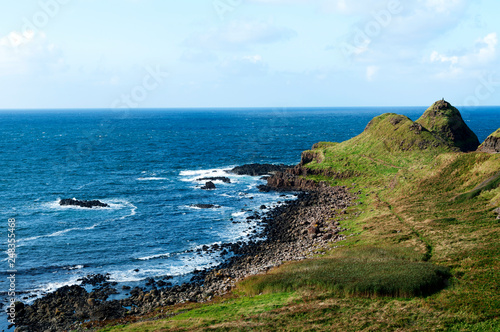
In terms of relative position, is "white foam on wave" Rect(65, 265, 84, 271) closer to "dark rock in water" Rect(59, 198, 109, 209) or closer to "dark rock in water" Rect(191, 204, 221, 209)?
"dark rock in water" Rect(59, 198, 109, 209)

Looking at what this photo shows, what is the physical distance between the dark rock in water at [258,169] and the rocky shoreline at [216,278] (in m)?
39.0

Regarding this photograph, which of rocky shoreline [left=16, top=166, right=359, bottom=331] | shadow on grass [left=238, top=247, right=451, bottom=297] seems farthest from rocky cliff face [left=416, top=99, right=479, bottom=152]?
shadow on grass [left=238, top=247, right=451, bottom=297]

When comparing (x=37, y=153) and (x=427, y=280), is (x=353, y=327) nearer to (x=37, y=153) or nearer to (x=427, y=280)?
(x=427, y=280)

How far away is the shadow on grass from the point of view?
148ft

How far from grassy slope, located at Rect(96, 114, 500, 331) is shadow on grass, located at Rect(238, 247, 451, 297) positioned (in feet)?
0.50

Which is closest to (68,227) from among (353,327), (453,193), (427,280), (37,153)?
(353,327)

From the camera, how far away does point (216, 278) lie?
2256 inches

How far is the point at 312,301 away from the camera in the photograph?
45.1 metres

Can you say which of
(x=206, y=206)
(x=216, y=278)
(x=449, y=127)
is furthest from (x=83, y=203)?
(x=449, y=127)

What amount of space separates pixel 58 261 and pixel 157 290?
21312mm

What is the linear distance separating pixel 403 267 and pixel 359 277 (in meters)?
6.14

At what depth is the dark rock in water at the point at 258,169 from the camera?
429ft

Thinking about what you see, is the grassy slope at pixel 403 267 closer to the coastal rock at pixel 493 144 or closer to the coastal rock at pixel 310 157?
the coastal rock at pixel 493 144

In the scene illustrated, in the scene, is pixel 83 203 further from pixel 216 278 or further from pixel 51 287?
pixel 216 278
